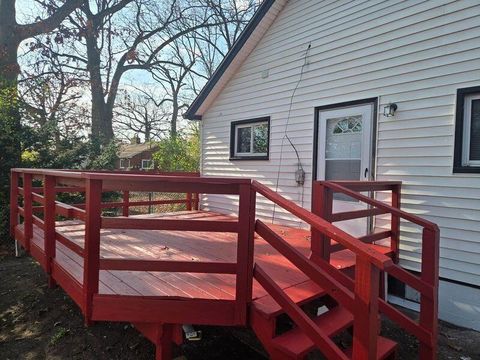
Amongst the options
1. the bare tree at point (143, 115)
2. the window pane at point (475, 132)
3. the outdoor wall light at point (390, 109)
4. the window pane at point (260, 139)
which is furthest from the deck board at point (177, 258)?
the bare tree at point (143, 115)

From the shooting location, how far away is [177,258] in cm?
358

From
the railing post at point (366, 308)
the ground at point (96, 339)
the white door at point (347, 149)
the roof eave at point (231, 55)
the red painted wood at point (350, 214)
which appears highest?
the roof eave at point (231, 55)

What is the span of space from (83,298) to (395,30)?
475 cm

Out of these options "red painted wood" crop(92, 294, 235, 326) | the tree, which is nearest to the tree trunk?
the tree

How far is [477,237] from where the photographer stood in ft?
11.9

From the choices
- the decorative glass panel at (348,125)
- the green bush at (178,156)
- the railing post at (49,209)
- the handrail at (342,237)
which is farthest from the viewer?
the green bush at (178,156)

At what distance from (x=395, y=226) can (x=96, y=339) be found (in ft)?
11.8

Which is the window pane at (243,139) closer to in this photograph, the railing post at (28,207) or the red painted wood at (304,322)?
the railing post at (28,207)

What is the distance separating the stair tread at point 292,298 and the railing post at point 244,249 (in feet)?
0.35

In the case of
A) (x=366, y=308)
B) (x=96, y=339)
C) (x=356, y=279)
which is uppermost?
(x=356, y=279)

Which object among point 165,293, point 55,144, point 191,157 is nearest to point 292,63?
point 165,293

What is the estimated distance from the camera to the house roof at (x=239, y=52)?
6.01m

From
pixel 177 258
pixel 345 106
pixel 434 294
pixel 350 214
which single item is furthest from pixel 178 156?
pixel 434 294

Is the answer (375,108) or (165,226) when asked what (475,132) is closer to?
(375,108)
